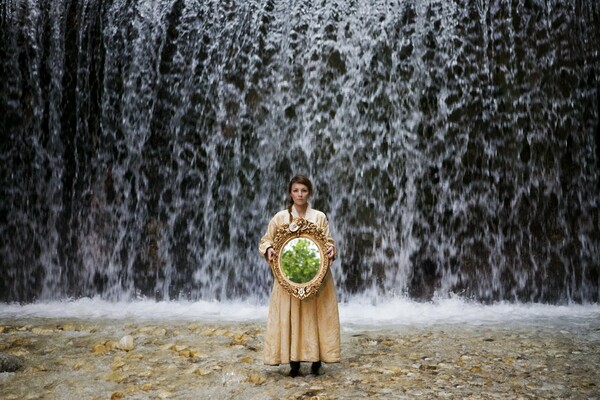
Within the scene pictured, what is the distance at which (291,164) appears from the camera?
9320 millimetres

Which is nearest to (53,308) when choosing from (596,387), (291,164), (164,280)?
(164,280)

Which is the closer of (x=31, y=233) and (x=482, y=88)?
(x=482, y=88)

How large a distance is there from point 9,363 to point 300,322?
2578 millimetres

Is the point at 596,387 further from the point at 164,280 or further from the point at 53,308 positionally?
the point at 53,308

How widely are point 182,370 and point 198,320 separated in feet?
7.68

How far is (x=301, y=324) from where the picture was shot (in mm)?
4223

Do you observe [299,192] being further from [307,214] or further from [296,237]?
[296,237]

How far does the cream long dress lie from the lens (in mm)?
4184

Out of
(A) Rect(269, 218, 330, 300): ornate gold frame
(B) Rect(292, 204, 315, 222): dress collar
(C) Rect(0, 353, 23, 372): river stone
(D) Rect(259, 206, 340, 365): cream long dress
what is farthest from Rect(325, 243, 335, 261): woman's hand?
(C) Rect(0, 353, 23, 372): river stone

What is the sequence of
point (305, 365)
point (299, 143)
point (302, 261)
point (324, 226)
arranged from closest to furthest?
point (302, 261), point (324, 226), point (305, 365), point (299, 143)

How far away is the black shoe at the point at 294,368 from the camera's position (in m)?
4.30

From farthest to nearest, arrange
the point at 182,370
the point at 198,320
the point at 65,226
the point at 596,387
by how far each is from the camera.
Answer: the point at 65,226 < the point at 198,320 < the point at 182,370 < the point at 596,387

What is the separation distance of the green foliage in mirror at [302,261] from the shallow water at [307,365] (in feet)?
2.72

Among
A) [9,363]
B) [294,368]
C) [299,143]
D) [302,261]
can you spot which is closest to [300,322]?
[294,368]
